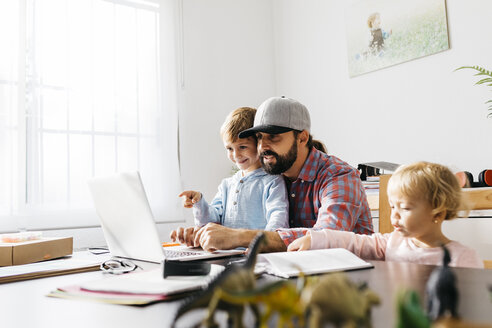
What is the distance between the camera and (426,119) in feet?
8.27

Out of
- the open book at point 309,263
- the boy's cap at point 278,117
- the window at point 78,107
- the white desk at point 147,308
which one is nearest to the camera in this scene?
the white desk at point 147,308

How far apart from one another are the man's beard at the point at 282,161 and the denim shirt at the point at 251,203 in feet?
0.21

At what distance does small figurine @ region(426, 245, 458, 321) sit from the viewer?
0.97 ft

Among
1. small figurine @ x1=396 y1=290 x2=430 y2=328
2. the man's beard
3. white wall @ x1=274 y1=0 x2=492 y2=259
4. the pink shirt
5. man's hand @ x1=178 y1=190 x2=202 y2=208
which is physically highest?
white wall @ x1=274 y1=0 x2=492 y2=259

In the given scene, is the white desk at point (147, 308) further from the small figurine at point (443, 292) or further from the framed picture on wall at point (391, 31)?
the framed picture on wall at point (391, 31)

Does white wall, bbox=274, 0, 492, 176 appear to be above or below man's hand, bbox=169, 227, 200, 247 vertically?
above

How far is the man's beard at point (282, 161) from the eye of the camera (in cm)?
144

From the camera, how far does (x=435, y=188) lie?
1.04 m

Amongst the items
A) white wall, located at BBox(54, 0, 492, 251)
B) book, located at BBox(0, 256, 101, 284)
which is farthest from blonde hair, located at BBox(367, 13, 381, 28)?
book, located at BBox(0, 256, 101, 284)

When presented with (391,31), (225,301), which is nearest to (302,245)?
(225,301)

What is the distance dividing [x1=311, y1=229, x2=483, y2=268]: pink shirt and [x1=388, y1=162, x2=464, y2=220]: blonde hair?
0.30ft

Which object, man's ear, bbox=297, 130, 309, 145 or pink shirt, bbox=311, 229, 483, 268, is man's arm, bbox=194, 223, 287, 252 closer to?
pink shirt, bbox=311, 229, 483, 268

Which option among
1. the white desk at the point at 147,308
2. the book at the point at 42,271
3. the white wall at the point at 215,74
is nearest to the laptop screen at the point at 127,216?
the book at the point at 42,271

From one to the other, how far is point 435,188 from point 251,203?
0.69 meters
